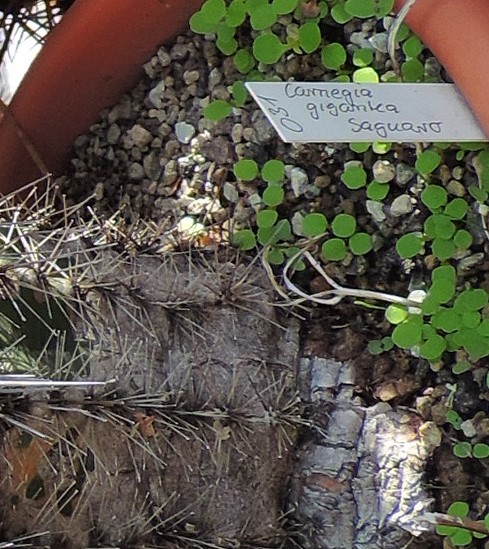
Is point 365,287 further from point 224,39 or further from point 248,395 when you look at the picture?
point 224,39

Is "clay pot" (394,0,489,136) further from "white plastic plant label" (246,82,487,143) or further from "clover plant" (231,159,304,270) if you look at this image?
"clover plant" (231,159,304,270)

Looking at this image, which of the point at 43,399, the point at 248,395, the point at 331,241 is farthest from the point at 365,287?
the point at 43,399

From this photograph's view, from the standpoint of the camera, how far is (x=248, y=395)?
0.85 metres

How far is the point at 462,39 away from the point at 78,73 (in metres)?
0.53

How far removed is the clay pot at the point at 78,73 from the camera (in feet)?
3.40

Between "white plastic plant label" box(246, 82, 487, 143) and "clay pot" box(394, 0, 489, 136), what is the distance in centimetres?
2

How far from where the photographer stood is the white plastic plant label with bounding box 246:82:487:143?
812 millimetres

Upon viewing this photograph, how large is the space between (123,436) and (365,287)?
1.14 feet

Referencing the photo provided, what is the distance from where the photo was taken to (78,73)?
109 centimetres

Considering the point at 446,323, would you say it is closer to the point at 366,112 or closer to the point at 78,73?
the point at 366,112

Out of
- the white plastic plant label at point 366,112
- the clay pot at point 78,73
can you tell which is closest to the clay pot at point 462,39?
the white plastic plant label at point 366,112

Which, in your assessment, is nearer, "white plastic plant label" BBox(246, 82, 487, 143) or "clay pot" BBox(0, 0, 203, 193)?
"white plastic plant label" BBox(246, 82, 487, 143)

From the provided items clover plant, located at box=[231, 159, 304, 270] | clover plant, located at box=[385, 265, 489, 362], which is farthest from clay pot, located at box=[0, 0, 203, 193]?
clover plant, located at box=[385, 265, 489, 362]

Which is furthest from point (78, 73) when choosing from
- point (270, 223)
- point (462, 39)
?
point (462, 39)
